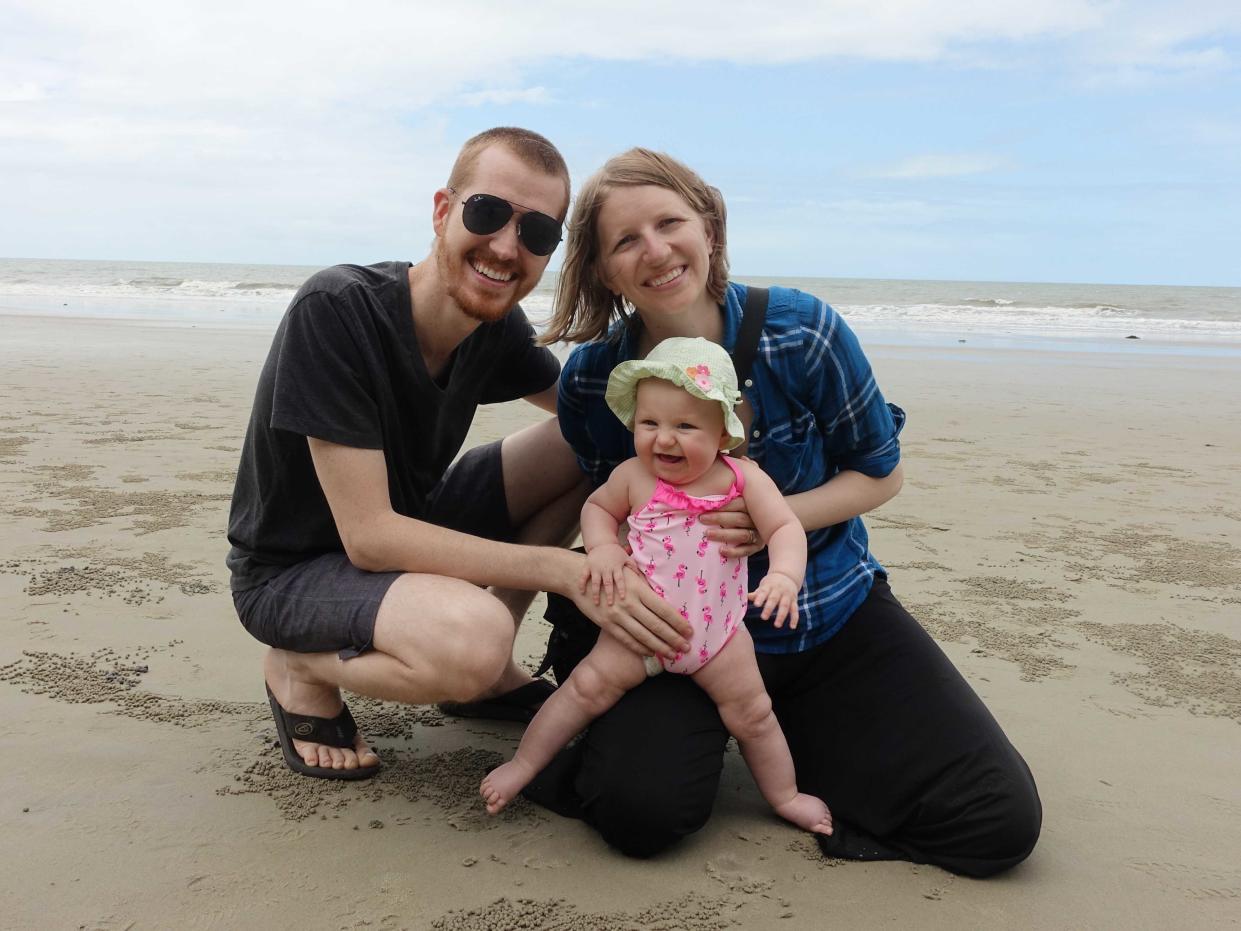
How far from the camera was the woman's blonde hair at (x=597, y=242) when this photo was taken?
9.37 ft

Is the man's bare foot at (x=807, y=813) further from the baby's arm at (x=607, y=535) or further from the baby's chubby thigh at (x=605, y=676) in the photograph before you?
the baby's arm at (x=607, y=535)

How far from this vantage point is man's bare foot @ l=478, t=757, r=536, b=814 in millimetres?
2621

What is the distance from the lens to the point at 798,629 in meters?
2.92

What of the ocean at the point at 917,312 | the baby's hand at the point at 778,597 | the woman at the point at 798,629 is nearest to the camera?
the baby's hand at the point at 778,597

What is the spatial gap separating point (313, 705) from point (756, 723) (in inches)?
48.2

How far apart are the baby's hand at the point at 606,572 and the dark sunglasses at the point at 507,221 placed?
87 cm

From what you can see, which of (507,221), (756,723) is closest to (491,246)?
(507,221)

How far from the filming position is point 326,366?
2.64m

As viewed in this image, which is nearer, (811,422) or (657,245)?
(657,245)

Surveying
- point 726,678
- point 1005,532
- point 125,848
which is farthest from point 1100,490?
point 125,848

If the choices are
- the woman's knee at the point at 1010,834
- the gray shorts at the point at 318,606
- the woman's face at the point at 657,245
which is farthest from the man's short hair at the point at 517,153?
the woman's knee at the point at 1010,834

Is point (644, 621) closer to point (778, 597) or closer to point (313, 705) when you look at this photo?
point (778, 597)

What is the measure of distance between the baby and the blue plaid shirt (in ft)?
0.72

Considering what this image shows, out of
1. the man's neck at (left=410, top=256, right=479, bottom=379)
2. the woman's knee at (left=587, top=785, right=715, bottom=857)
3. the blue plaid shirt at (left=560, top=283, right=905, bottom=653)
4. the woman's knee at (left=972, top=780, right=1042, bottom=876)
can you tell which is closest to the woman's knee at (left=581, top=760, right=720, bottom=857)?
the woman's knee at (left=587, top=785, right=715, bottom=857)
